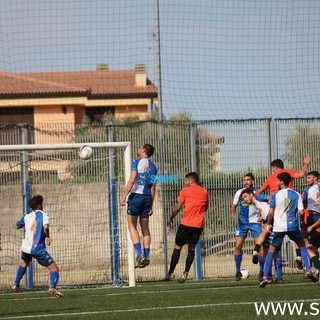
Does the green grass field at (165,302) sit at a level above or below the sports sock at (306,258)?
below

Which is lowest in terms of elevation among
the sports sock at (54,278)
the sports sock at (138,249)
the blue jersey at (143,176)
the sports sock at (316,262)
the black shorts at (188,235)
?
the sports sock at (54,278)

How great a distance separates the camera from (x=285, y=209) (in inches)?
654

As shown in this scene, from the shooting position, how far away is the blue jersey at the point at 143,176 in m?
18.2

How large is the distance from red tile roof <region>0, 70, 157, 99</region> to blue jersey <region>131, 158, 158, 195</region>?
469 inches

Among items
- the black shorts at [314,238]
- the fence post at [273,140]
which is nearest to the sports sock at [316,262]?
the black shorts at [314,238]

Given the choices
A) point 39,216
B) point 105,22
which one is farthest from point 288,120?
point 39,216

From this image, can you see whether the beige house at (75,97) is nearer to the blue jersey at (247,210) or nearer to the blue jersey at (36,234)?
the blue jersey at (247,210)

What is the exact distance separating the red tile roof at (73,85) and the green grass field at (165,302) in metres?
13.8

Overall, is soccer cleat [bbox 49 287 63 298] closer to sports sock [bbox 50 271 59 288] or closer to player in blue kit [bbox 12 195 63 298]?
sports sock [bbox 50 271 59 288]

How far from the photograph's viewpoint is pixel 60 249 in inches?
843

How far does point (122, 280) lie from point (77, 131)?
11.3ft

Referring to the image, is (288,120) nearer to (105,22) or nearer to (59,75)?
(105,22)

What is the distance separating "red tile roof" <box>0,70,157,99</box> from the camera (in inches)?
1263

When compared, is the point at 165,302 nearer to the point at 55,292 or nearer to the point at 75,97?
the point at 55,292
